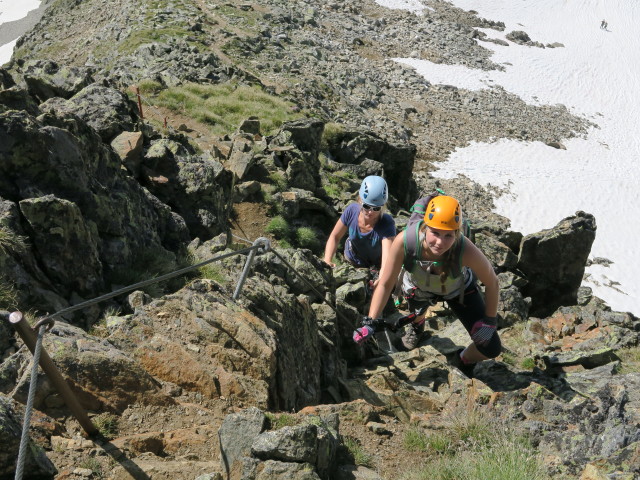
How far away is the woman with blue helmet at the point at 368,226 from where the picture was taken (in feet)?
28.3

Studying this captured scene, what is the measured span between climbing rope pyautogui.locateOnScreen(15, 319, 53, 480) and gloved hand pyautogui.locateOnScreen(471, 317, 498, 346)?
5.45 meters

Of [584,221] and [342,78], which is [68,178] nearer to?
[584,221]

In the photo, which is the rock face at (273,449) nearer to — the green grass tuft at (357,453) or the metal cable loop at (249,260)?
the green grass tuft at (357,453)

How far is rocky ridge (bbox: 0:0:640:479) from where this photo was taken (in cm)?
476

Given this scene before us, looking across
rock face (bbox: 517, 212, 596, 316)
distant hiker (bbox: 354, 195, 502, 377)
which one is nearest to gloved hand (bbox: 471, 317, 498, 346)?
distant hiker (bbox: 354, 195, 502, 377)

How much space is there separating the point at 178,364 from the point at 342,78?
153 ft

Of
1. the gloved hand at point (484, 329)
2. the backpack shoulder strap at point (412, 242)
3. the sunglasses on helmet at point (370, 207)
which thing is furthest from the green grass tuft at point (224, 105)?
the backpack shoulder strap at point (412, 242)

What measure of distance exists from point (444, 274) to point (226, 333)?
281 cm

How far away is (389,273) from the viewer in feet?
22.4

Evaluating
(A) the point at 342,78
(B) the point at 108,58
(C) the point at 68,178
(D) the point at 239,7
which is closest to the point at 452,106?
(A) the point at 342,78

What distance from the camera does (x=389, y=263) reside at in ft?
22.3

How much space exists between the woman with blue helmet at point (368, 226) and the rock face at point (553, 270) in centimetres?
1102

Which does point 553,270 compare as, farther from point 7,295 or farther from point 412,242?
point 7,295

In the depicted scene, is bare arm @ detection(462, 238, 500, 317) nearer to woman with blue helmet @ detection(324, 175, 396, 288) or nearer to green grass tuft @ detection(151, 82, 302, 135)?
woman with blue helmet @ detection(324, 175, 396, 288)
